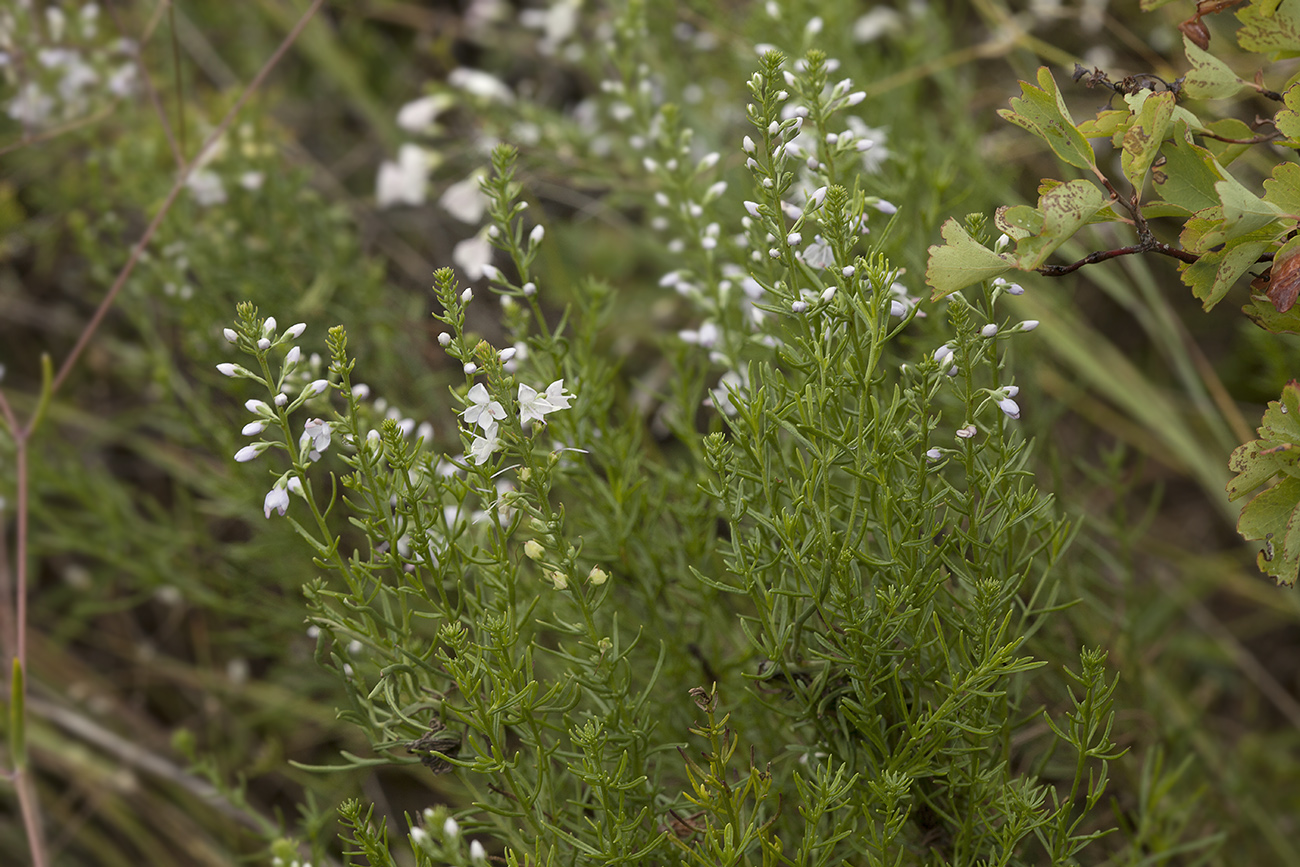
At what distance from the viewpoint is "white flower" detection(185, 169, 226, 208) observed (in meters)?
2.20

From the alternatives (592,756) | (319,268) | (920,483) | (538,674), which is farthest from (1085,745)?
(319,268)

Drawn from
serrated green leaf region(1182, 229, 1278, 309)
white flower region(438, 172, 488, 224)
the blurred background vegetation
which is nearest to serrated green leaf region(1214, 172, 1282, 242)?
serrated green leaf region(1182, 229, 1278, 309)

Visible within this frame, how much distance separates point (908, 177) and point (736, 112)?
93 cm

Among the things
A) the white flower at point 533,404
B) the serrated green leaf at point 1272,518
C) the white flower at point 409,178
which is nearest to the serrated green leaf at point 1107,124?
the serrated green leaf at point 1272,518

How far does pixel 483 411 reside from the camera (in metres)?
1.11

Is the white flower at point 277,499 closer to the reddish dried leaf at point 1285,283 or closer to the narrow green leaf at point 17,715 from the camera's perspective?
the narrow green leaf at point 17,715

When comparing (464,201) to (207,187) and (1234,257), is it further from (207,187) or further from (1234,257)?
(1234,257)

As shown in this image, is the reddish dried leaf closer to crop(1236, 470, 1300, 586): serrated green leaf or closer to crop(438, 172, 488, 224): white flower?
crop(1236, 470, 1300, 586): serrated green leaf

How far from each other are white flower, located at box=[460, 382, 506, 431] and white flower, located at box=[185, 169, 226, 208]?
4.68ft

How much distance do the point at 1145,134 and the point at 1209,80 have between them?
0.65 ft

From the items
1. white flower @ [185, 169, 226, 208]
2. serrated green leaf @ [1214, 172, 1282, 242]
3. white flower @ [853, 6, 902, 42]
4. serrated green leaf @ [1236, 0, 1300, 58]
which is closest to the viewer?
serrated green leaf @ [1214, 172, 1282, 242]

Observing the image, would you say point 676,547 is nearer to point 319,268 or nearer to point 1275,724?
point 319,268

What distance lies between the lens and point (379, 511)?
1121mm

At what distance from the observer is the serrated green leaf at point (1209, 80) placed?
3.82 ft
